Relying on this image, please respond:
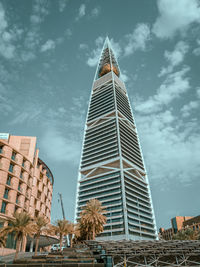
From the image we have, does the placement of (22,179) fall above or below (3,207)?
above

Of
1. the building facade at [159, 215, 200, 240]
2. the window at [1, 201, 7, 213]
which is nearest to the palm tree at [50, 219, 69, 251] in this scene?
the window at [1, 201, 7, 213]

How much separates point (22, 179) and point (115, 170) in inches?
3409

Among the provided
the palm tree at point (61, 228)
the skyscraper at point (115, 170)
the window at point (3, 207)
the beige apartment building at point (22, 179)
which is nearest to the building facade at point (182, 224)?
the skyscraper at point (115, 170)

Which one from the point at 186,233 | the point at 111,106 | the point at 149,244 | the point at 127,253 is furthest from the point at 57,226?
the point at 111,106

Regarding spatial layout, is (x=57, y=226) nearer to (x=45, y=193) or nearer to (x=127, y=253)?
(x=45, y=193)

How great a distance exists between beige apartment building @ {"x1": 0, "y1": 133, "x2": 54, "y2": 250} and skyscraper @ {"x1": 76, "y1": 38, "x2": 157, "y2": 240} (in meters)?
55.5

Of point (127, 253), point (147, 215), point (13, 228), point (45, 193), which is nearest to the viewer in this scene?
point (127, 253)

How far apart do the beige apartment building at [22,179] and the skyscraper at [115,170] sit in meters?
55.5

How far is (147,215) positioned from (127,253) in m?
116

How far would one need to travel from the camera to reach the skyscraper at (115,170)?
119875 millimetres

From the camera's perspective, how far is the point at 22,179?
5709cm

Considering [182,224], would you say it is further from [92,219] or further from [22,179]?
[22,179]

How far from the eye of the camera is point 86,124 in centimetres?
18238

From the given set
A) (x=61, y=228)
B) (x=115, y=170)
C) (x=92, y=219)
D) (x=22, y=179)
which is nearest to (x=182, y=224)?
(x=115, y=170)
